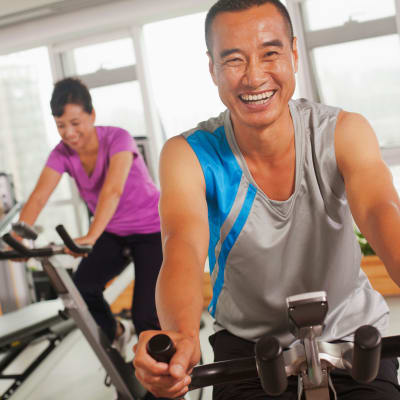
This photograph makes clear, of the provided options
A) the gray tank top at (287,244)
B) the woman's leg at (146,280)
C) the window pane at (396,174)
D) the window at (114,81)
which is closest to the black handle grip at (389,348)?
the gray tank top at (287,244)

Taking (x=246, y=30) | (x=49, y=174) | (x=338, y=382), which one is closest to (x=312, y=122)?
(x=246, y=30)

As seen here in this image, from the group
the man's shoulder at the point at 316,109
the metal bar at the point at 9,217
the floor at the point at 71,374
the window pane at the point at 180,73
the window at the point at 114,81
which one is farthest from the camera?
the window at the point at 114,81

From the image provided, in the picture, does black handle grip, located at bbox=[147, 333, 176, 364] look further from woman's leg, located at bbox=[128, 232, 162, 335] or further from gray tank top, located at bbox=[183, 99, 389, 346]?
woman's leg, located at bbox=[128, 232, 162, 335]

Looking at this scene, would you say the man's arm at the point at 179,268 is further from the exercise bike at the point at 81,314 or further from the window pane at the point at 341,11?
the window pane at the point at 341,11

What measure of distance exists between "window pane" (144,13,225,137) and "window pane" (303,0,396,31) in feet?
3.58

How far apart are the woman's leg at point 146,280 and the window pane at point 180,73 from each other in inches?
109

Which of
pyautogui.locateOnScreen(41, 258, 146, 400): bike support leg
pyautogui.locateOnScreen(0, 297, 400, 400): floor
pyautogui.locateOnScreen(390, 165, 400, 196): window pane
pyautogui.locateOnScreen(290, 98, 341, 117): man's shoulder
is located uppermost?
pyautogui.locateOnScreen(290, 98, 341, 117): man's shoulder

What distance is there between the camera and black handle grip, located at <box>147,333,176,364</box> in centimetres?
65

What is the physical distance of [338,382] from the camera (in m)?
1.09

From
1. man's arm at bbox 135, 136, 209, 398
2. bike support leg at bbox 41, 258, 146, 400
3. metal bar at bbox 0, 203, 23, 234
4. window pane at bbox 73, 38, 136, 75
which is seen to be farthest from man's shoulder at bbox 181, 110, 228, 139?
window pane at bbox 73, 38, 136, 75

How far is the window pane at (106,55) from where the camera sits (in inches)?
215

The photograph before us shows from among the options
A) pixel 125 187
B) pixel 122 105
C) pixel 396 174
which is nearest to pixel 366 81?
pixel 396 174

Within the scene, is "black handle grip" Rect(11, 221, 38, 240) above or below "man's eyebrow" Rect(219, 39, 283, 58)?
below

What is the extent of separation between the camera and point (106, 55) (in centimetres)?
554
